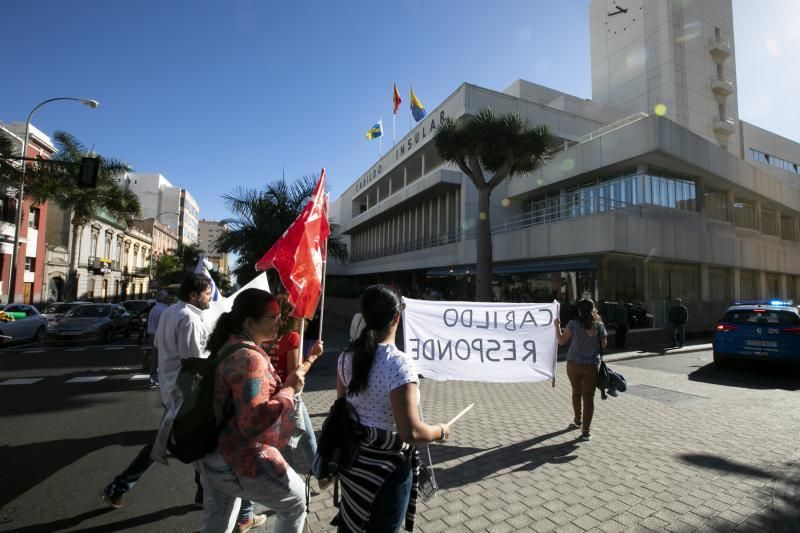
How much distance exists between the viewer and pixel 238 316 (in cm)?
219

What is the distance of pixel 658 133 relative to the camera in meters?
18.2

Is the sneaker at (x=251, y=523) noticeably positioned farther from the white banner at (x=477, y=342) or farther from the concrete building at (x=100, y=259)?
the concrete building at (x=100, y=259)

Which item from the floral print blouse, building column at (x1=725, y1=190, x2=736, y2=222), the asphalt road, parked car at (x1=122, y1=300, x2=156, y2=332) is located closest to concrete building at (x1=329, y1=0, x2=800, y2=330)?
building column at (x1=725, y1=190, x2=736, y2=222)

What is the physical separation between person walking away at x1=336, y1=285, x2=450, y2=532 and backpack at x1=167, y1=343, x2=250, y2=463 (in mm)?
628

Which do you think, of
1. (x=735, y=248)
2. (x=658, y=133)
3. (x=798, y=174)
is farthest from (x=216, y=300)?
(x=798, y=174)

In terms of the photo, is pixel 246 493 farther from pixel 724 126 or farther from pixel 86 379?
pixel 724 126

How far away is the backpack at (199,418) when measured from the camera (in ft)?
6.38

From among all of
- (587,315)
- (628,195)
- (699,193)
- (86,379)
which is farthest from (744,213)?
(86,379)

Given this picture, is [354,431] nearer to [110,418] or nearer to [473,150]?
[110,418]

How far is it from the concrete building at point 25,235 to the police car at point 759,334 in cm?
3439

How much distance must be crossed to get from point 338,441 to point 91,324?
662 inches

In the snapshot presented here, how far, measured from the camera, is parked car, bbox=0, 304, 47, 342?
14406 mm

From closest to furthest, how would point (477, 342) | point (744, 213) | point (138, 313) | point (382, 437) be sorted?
1. point (382, 437)
2. point (477, 342)
3. point (138, 313)
4. point (744, 213)

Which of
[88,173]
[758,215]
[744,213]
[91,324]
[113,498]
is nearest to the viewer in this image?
[113,498]
